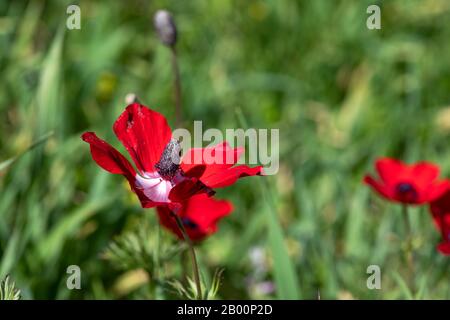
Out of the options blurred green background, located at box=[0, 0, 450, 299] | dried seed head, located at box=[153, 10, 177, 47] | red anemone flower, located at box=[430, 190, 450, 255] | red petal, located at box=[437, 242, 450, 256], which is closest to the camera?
red petal, located at box=[437, 242, 450, 256]

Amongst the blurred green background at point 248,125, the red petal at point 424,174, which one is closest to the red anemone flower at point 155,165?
the blurred green background at point 248,125

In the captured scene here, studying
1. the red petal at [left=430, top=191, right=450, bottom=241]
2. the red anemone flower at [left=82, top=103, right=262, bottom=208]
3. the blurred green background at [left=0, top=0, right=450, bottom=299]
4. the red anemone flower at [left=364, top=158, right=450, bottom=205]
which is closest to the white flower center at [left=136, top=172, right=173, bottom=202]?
the red anemone flower at [left=82, top=103, right=262, bottom=208]

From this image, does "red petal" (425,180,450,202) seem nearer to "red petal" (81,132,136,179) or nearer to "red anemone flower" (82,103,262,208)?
"red anemone flower" (82,103,262,208)

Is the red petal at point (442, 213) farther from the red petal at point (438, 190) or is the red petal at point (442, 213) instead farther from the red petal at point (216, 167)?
the red petal at point (216, 167)

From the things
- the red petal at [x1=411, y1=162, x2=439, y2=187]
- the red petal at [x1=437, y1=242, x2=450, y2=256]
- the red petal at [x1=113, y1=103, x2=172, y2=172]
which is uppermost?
the red petal at [x1=411, y1=162, x2=439, y2=187]

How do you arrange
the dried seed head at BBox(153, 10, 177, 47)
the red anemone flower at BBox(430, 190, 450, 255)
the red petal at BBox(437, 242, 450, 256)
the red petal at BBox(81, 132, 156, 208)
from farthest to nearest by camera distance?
the dried seed head at BBox(153, 10, 177, 47) < the red anemone flower at BBox(430, 190, 450, 255) < the red petal at BBox(437, 242, 450, 256) < the red petal at BBox(81, 132, 156, 208)

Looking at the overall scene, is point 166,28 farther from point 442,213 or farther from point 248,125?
point 442,213

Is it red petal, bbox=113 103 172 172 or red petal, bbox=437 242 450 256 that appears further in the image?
red petal, bbox=437 242 450 256

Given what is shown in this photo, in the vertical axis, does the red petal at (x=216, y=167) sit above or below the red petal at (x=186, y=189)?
above
